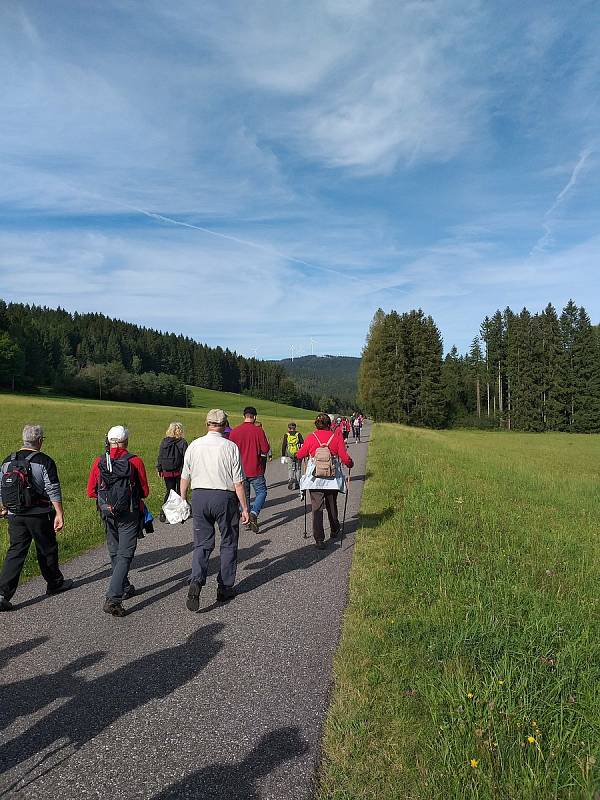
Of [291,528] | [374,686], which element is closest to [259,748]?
[374,686]

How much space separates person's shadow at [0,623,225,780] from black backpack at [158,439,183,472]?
539cm

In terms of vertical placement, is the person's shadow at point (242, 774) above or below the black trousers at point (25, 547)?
below

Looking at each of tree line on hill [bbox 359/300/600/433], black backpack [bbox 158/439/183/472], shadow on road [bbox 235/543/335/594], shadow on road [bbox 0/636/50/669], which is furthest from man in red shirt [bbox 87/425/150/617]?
tree line on hill [bbox 359/300/600/433]

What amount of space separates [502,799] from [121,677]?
9.79 feet

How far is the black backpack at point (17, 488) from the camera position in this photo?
5.51 m

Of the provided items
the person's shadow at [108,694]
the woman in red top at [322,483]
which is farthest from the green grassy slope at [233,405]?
the person's shadow at [108,694]

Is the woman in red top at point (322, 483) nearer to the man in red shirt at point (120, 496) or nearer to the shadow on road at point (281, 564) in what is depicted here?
the shadow on road at point (281, 564)

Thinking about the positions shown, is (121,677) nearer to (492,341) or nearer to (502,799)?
(502,799)

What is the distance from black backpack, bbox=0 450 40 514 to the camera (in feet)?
18.1

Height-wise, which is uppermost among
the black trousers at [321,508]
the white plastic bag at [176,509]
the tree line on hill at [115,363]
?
the tree line on hill at [115,363]

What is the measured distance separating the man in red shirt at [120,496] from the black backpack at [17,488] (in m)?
0.65

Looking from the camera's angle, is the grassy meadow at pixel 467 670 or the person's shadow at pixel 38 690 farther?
the person's shadow at pixel 38 690

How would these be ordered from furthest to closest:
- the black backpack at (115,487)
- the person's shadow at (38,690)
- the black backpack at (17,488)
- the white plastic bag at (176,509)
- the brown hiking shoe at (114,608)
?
1. the white plastic bag at (176,509)
2. the black backpack at (115,487)
3. the black backpack at (17,488)
4. the brown hiking shoe at (114,608)
5. the person's shadow at (38,690)

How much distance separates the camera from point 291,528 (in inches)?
376
